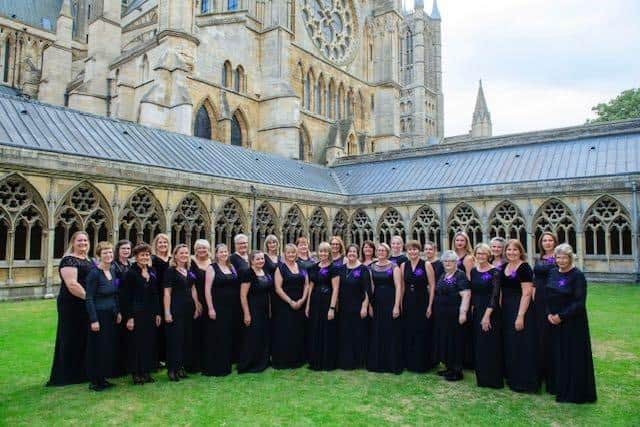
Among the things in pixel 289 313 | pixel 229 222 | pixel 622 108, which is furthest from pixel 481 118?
pixel 289 313

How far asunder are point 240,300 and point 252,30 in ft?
80.6

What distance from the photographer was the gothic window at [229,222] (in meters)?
17.4

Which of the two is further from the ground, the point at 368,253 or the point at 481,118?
the point at 481,118

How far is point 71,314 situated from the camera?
5387 mm

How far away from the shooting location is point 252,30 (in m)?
27.7

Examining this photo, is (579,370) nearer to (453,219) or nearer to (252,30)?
(453,219)

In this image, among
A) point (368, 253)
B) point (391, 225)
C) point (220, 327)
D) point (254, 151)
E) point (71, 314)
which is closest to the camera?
point (71, 314)

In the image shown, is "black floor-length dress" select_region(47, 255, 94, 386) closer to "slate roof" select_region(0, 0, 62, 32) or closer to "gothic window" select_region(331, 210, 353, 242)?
"gothic window" select_region(331, 210, 353, 242)

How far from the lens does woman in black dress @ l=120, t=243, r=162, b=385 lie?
560 cm

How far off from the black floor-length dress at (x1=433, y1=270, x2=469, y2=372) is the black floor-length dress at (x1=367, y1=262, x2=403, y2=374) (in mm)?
556

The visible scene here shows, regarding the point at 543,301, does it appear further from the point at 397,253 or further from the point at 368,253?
the point at 368,253

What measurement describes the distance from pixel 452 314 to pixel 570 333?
52.1 inches

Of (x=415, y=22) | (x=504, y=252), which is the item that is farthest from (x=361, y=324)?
(x=415, y=22)

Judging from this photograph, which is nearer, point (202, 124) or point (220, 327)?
point (220, 327)
